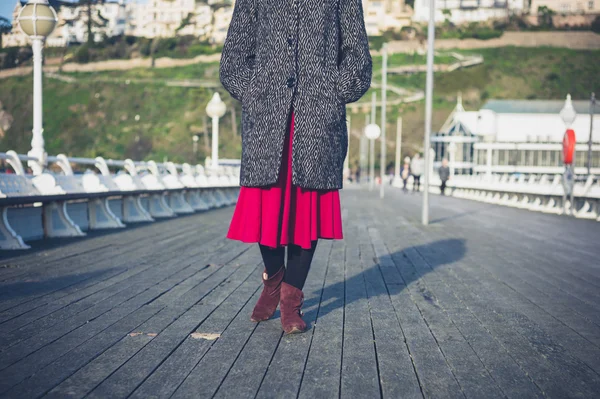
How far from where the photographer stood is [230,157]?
89375 mm

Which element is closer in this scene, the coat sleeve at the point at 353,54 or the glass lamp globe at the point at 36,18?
the coat sleeve at the point at 353,54

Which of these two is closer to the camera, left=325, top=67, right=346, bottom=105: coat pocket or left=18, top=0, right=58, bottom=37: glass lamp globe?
left=325, top=67, right=346, bottom=105: coat pocket

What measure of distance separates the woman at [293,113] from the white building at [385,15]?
15264cm

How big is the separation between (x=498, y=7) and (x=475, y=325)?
161 m

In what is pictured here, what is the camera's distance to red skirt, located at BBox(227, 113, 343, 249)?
397cm

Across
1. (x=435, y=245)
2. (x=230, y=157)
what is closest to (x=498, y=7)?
(x=230, y=157)

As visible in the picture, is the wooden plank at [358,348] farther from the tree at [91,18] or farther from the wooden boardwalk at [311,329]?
the tree at [91,18]

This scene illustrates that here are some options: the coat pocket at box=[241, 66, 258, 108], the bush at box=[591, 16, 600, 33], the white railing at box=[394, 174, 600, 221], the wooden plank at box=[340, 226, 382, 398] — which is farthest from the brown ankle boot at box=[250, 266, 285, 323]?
the bush at box=[591, 16, 600, 33]

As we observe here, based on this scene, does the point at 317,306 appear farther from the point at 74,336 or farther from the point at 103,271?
the point at 103,271

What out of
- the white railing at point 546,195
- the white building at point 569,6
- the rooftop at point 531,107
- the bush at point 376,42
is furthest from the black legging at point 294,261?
the white building at point 569,6

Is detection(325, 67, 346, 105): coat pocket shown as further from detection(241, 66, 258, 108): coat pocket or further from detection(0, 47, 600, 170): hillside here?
detection(0, 47, 600, 170): hillside

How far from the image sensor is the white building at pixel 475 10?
503 feet

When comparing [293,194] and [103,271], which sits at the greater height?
[293,194]

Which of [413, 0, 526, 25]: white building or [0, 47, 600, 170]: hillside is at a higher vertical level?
[413, 0, 526, 25]: white building
